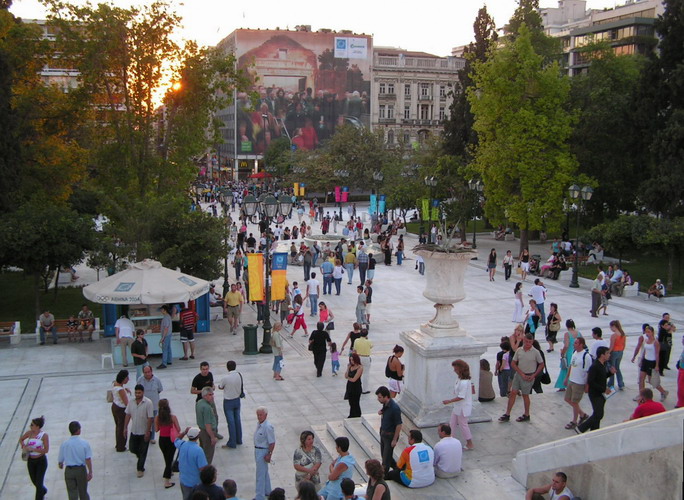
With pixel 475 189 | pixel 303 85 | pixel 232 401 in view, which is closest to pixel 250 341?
pixel 232 401

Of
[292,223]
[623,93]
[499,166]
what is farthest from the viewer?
[292,223]

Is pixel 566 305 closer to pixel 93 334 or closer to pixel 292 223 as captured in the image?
pixel 93 334

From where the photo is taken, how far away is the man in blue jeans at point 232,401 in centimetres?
1097

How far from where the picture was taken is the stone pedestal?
10211mm

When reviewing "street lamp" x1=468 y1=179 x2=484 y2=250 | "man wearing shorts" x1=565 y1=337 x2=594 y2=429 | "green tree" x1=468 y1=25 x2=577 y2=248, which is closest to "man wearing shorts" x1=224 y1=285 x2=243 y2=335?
"man wearing shorts" x1=565 y1=337 x2=594 y2=429

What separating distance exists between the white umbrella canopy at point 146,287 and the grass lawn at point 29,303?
4.86 metres

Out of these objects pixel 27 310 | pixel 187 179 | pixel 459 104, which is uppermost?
pixel 459 104

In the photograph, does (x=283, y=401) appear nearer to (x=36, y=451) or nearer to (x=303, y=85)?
(x=36, y=451)

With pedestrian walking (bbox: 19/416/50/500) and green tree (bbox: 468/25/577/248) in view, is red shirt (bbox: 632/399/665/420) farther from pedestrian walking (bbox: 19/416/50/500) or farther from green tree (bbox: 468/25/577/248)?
green tree (bbox: 468/25/577/248)

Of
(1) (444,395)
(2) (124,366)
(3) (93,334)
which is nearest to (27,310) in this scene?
(3) (93,334)

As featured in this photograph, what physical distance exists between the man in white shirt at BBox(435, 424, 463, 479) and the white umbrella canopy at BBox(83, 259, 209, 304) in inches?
365

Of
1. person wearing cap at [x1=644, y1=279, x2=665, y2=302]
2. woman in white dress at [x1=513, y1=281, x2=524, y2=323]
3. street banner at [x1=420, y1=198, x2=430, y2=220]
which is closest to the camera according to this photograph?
woman in white dress at [x1=513, y1=281, x2=524, y2=323]

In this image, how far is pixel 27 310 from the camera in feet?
76.3

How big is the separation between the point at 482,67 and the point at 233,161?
73145 millimetres
